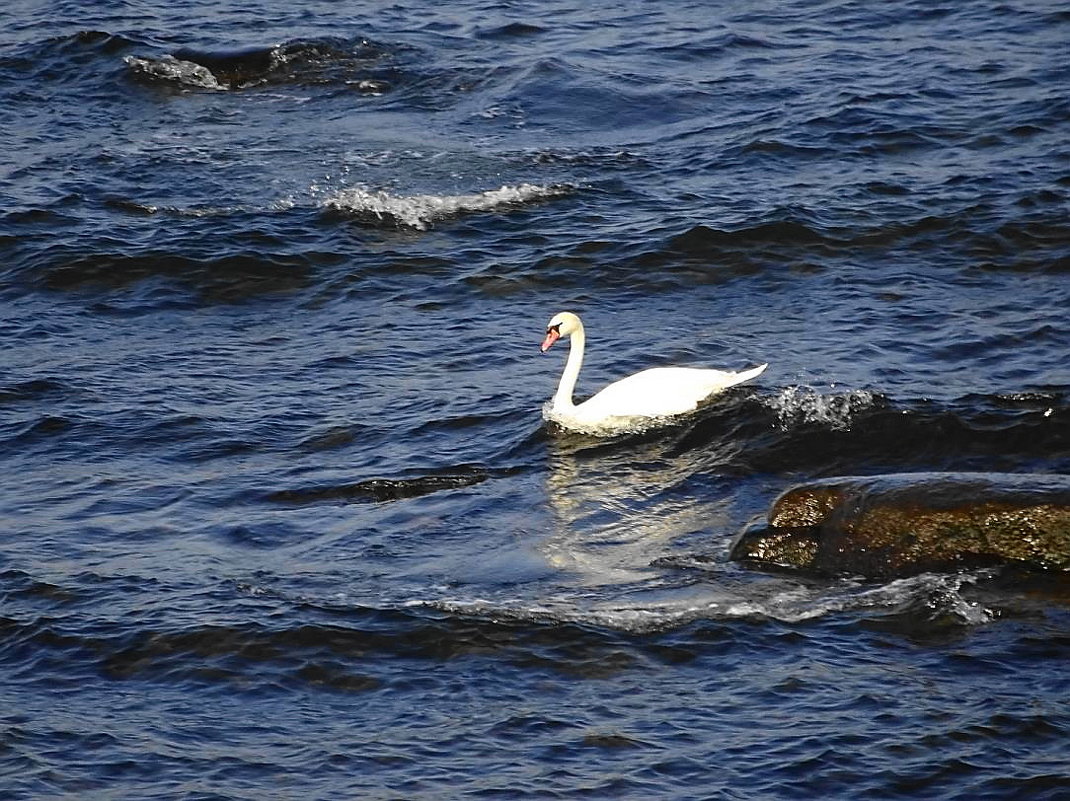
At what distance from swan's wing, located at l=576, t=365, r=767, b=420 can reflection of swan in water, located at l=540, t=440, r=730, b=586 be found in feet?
0.86

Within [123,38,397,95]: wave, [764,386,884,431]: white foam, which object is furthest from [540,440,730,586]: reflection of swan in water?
[123,38,397,95]: wave

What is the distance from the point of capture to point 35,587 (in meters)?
8.99

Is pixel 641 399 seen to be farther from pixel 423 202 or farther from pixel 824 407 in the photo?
pixel 423 202

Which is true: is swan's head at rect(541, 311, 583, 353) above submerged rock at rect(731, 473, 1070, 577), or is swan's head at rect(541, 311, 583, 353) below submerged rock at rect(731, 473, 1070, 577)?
above

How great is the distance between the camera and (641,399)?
1127 cm

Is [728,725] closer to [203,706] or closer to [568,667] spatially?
[568,667]

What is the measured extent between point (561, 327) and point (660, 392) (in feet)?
3.81

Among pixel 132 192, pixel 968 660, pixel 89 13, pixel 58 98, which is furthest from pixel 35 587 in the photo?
pixel 89 13

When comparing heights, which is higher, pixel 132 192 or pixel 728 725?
pixel 132 192

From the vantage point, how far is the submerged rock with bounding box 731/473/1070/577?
27.4ft

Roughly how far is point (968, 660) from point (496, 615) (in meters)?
2.16

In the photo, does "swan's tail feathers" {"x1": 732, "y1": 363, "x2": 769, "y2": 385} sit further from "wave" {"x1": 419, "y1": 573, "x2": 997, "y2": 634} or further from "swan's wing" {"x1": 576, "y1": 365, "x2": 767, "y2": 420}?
"wave" {"x1": 419, "y1": 573, "x2": 997, "y2": 634}

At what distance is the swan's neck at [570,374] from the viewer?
11.5m

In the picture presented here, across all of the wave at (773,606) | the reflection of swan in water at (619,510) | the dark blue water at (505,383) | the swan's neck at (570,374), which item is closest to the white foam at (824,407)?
the dark blue water at (505,383)
